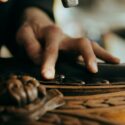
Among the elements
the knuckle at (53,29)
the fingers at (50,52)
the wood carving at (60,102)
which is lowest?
the wood carving at (60,102)

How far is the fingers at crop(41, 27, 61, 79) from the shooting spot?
50.7 inches

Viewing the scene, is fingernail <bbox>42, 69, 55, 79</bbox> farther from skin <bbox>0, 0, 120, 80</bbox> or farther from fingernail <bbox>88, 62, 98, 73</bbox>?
fingernail <bbox>88, 62, 98, 73</bbox>

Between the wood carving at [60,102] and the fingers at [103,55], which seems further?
the fingers at [103,55]

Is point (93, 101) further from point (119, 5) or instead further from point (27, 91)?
point (119, 5)

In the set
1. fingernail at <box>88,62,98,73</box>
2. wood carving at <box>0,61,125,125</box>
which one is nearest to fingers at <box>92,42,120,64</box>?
fingernail at <box>88,62,98,73</box>

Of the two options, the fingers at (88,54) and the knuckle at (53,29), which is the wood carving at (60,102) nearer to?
the fingers at (88,54)

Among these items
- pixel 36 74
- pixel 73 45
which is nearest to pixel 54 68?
pixel 36 74

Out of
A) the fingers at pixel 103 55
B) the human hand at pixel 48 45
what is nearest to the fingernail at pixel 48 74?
the human hand at pixel 48 45

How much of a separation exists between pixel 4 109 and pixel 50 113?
12 cm

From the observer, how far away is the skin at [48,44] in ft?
4.46

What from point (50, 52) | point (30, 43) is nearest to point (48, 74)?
point (50, 52)

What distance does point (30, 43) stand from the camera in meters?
1.52

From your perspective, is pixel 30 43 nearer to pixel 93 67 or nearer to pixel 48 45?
pixel 48 45

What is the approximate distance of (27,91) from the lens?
1029mm
